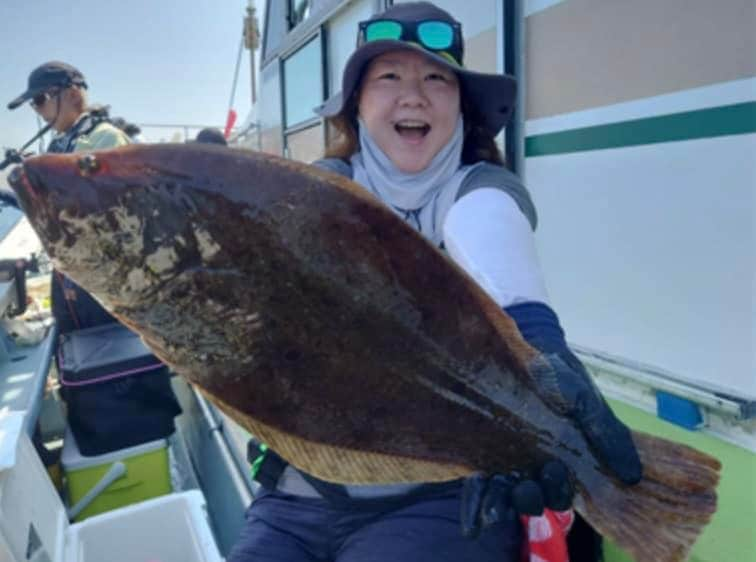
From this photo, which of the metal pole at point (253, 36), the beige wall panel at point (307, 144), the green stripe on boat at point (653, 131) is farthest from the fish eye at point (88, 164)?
the metal pole at point (253, 36)

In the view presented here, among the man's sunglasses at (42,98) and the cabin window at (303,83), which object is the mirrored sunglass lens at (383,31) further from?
the man's sunglasses at (42,98)

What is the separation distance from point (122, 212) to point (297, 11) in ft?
18.8

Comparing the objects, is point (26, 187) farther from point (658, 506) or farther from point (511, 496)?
point (658, 506)

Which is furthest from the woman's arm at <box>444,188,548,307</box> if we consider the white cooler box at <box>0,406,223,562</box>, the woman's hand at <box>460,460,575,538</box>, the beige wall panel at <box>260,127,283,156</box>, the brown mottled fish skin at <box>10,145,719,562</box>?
the beige wall panel at <box>260,127,283,156</box>

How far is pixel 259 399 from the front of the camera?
1275 mm

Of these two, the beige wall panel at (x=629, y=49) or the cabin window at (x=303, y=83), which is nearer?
the beige wall panel at (x=629, y=49)

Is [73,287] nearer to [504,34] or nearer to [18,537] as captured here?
[18,537]

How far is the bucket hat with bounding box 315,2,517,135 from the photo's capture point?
1.92 m

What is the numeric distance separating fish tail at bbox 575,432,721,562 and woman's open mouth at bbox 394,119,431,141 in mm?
1251

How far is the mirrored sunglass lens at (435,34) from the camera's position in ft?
6.40

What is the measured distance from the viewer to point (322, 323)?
124 cm

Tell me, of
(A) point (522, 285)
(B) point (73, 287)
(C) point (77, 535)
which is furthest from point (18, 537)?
(B) point (73, 287)

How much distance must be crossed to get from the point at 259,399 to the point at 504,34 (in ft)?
7.30

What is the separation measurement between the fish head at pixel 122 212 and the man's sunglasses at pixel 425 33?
1081 mm
